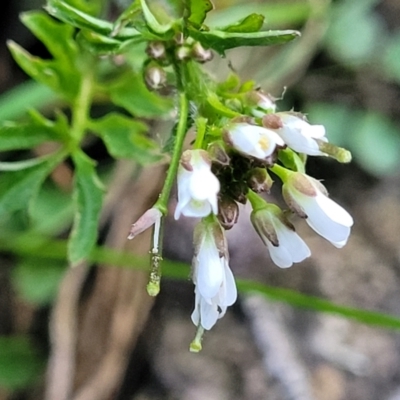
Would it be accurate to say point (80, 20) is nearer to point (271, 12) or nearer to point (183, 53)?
point (183, 53)

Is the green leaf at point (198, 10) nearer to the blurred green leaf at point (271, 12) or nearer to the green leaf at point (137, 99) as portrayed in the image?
the green leaf at point (137, 99)

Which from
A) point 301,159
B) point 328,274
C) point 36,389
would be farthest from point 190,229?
point 301,159

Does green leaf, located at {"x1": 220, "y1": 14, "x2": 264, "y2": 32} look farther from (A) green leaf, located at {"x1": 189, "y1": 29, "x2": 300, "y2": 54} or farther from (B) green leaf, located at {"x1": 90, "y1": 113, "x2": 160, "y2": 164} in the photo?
(B) green leaf, located at {"x1": 90, "y1": 113, "x2": 160, "y2": 164}

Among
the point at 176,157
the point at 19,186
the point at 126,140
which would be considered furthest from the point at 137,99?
the point at 176,157

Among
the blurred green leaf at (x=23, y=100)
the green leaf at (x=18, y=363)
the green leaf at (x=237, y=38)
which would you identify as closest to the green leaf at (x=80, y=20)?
the green leaf at (x=237, y=38)

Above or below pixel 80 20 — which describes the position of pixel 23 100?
below

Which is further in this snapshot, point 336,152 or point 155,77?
point 155,77
